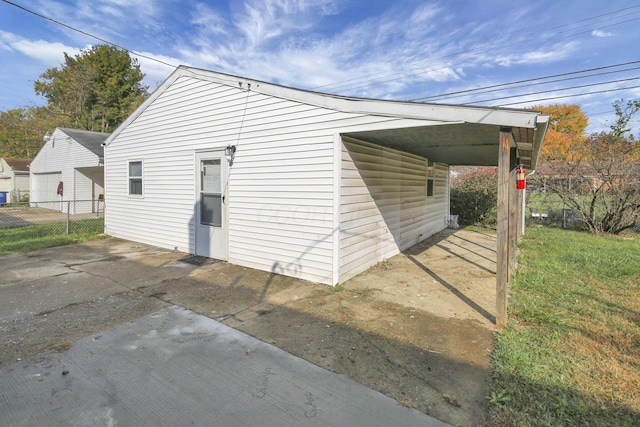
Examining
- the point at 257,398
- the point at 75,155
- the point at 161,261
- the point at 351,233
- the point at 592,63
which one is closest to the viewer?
the point at 257,398

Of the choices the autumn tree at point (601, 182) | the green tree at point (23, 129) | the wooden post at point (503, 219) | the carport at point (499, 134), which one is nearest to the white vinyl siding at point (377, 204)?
the carport at point (499, 134)

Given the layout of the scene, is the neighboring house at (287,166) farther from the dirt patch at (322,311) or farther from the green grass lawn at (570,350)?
the green grass lawn at (570,350)

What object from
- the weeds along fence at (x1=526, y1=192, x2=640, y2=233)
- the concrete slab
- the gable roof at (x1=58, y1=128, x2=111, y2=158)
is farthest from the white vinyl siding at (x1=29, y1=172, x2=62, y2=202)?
the weeds along fence at (x1=526, y1=192, x2=640, y2=233)

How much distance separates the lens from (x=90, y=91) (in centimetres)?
2594

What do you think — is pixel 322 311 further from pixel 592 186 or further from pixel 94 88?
pixel 94 88

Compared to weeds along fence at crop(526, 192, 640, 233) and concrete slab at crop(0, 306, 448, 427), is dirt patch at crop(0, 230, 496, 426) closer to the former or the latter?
concrete slab at crop(0, 306, 448, 427)

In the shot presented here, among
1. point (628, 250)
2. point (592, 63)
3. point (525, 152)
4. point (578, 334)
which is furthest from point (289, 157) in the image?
point (592, 63)

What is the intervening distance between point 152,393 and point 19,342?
1.76 meters

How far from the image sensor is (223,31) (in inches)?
396

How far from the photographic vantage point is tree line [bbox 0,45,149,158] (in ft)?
84.6

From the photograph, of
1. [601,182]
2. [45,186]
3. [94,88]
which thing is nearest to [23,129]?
[94,88]

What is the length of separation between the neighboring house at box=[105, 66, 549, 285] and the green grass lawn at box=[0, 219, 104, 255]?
1894mm

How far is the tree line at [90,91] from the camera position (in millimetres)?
25781

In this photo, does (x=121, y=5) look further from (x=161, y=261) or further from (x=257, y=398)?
(x=257, y=398)
